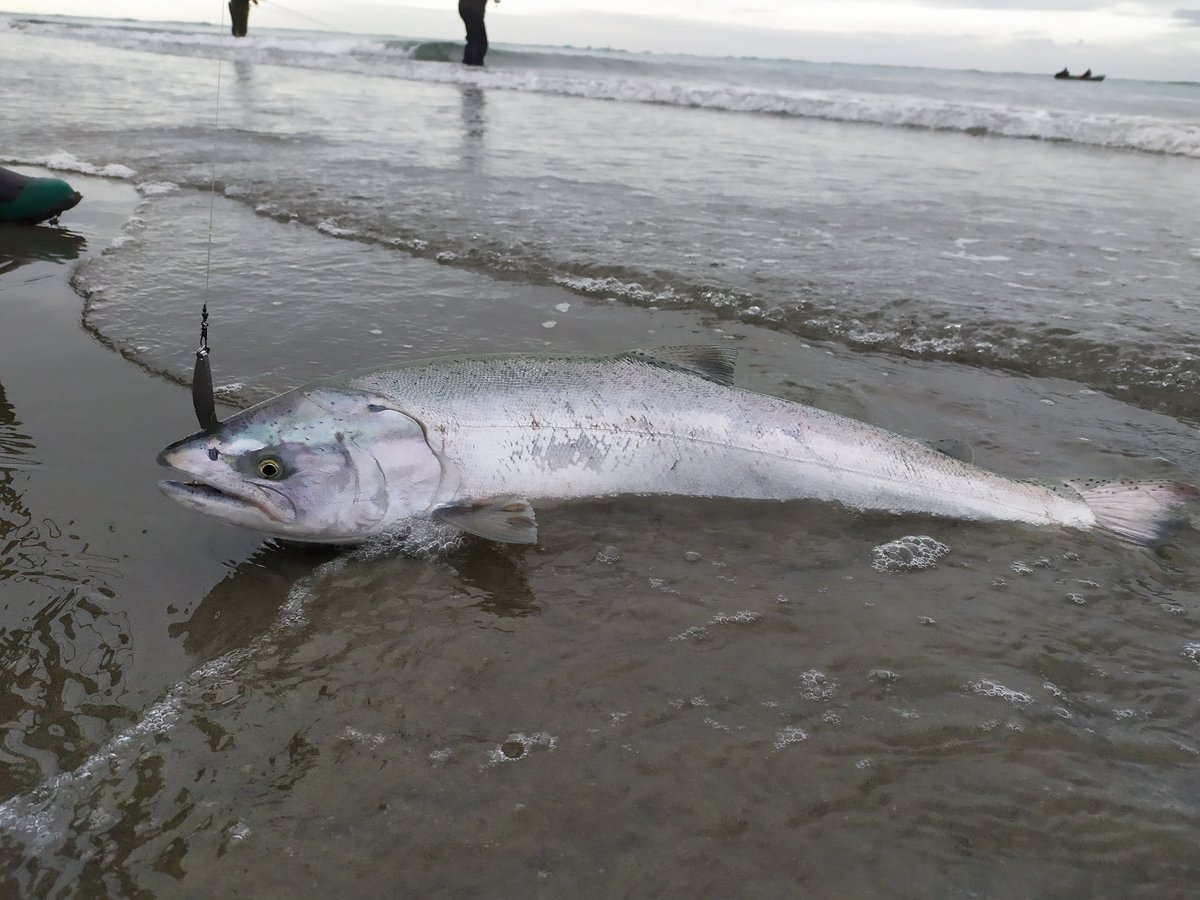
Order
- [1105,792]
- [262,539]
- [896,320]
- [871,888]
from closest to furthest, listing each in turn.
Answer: [871,888]
[1105,792]
[262,539]
[896,320]

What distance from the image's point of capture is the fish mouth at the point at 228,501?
324 centimetres

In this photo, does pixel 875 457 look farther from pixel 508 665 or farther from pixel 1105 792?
pixel 508 665

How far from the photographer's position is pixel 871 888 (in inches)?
86.5

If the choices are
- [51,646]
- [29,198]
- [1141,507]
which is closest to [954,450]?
[1141,507]

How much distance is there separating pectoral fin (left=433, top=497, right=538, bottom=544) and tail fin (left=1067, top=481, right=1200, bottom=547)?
262 centimetres

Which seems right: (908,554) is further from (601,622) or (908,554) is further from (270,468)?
(270,468)

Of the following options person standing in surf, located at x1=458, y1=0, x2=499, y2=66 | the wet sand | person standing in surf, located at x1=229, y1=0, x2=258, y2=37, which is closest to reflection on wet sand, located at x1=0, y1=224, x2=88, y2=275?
the wet sand

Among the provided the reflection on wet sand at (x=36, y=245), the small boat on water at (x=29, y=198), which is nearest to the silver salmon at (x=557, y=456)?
the reflection on wet sand at (x=36, y=245)

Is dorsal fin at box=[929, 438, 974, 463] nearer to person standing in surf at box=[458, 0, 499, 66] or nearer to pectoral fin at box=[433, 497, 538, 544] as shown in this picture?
pectoral fin at box=[433, 497, 538, 544]

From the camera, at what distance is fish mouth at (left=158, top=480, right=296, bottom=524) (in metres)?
3.24

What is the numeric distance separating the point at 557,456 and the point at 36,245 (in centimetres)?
585

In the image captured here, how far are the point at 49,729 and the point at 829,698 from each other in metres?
2.45

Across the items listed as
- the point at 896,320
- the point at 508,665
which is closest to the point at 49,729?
the point at 508,665

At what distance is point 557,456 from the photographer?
3881 mm
